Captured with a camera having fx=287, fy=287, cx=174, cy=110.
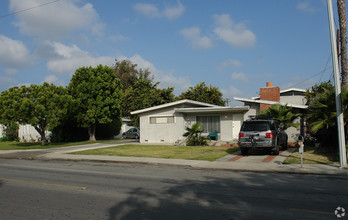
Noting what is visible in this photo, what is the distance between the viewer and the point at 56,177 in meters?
10.8

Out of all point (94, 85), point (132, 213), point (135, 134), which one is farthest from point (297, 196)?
point (135, 134)

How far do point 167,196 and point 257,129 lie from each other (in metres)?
9.67

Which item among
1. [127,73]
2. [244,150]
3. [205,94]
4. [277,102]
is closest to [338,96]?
[244,150]

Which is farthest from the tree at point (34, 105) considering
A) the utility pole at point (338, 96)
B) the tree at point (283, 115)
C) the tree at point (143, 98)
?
the utility pole at point (338, 96)

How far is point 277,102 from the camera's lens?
73.8 ft

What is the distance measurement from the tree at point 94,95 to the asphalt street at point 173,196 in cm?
2098

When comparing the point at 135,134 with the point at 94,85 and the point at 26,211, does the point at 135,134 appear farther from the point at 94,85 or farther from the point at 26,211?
the point at 26,211

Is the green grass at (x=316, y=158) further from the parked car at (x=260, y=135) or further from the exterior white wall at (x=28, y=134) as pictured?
the exterior white wall at (x=28, y=134)

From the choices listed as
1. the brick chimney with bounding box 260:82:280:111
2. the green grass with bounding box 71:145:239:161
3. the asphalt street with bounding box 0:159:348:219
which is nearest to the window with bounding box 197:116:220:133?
the brick chimney with bounding box 260:82:280:111

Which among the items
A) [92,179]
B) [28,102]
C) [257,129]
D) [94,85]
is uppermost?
[94,85]

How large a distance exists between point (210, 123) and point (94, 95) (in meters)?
14.2

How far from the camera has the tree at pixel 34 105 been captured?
2503cm

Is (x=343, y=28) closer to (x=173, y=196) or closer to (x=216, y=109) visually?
(x=216, y=109)

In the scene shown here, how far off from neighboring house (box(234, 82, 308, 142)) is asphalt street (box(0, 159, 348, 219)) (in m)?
11.8
